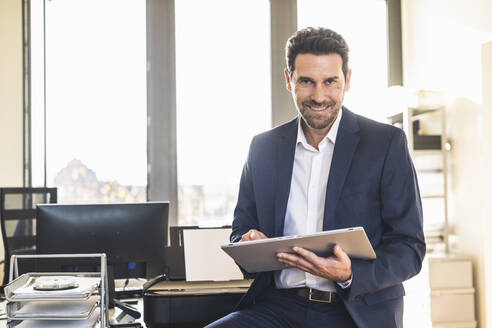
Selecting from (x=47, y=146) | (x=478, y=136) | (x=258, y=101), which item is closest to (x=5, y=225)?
(x=47, y=146)

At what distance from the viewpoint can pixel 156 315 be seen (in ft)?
5.40

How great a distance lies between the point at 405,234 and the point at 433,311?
2.16 m

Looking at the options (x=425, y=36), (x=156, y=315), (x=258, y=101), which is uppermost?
(x=425, y=36)

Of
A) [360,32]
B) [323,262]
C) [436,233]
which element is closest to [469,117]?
[436,233]

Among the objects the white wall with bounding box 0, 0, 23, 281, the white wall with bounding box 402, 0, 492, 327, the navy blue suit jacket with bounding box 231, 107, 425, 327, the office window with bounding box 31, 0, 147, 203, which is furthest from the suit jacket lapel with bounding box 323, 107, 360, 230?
the white wall with bounding box 0, 0, 23, 281

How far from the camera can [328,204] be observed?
1.54 m

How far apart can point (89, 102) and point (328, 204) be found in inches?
126

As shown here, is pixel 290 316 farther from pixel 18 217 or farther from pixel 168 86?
pixel 168 86

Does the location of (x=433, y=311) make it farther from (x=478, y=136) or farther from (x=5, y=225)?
(x=5, y=225)

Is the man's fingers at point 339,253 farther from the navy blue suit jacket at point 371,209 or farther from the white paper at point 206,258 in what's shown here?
the white paper at point 206,258

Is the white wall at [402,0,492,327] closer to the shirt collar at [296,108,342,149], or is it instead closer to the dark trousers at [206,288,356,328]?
the shirt collar at [296,108,342,149]

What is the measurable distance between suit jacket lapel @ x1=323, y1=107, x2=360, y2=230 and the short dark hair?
210mm

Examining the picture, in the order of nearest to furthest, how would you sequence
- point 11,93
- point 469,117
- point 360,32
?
1. point 469,117
2. point 11,93
3. point 360,32

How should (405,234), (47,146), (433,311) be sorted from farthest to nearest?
1. (47,146)
2. (433,311)
3. (405,234)
